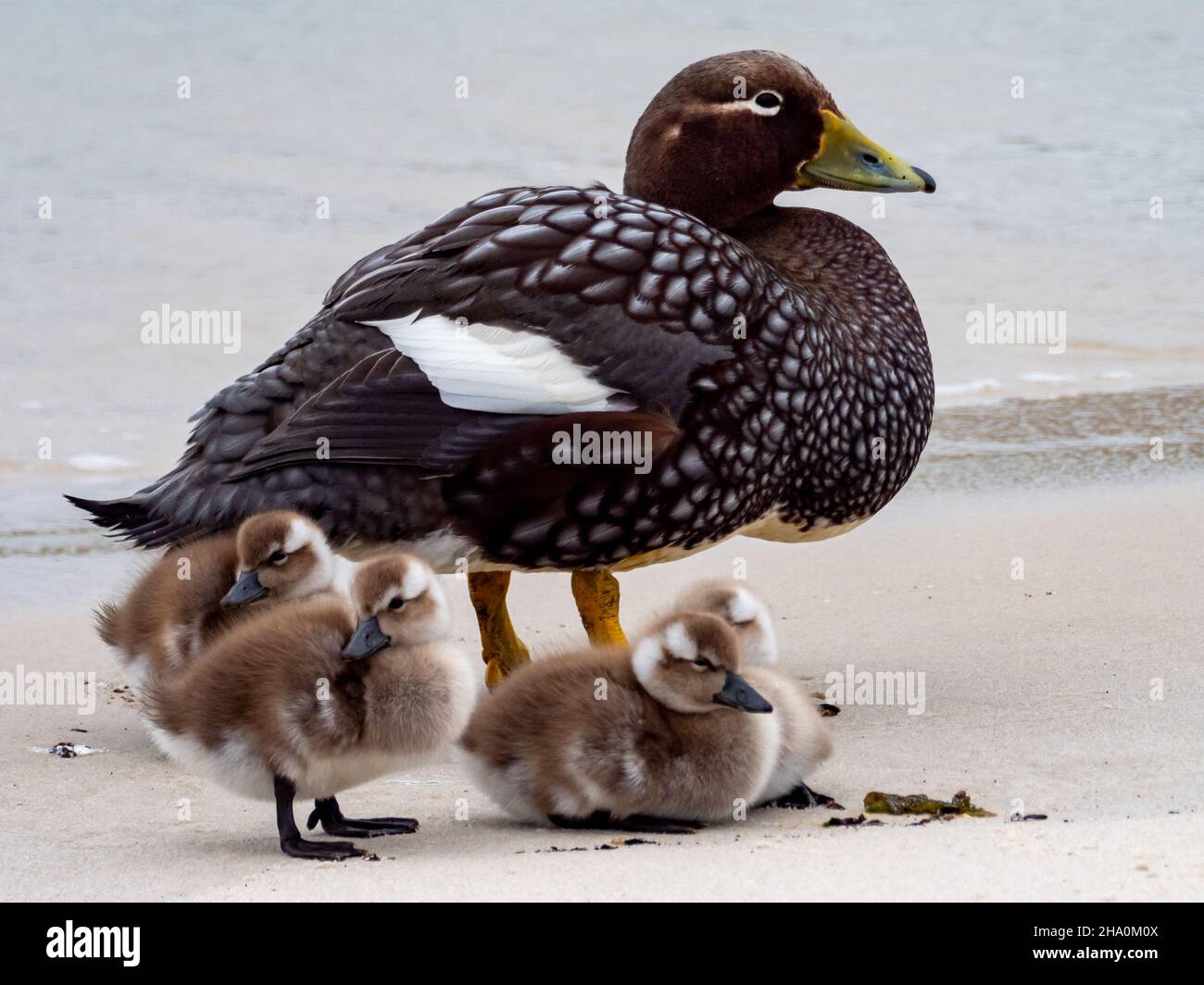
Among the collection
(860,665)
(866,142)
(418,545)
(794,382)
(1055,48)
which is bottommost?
(860,665)

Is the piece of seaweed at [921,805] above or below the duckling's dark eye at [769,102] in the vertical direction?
below

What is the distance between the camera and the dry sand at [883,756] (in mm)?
3150

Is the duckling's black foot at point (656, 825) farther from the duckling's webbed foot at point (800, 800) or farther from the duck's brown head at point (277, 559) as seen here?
the duck's brown head at point (277, 559)

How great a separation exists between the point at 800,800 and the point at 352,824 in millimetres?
972

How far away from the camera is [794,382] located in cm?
462

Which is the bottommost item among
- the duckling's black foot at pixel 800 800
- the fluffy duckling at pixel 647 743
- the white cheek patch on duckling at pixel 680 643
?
the duckling's black foot at pixel 800 800

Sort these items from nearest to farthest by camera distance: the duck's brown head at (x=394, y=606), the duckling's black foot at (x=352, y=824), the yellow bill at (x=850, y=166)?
the duck's brown head at (x=394, y=606) → the duckling's black foot at (x=352, y=824) → the yellow bill at (x=850, y=166)

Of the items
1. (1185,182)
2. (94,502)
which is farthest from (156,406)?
(1185,182)

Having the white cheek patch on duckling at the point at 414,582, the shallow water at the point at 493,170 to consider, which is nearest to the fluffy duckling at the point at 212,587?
the white cheek patch on duckling at the point at 414,582

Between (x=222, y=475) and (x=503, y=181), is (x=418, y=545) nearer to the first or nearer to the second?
(x=222, y=475)

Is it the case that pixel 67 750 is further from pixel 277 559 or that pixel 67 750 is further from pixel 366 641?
pixel 366 641

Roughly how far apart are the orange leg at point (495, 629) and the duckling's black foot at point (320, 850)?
60.6 inches

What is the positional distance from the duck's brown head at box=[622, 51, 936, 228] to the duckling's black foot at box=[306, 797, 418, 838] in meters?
2.34

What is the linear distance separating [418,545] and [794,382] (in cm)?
105
